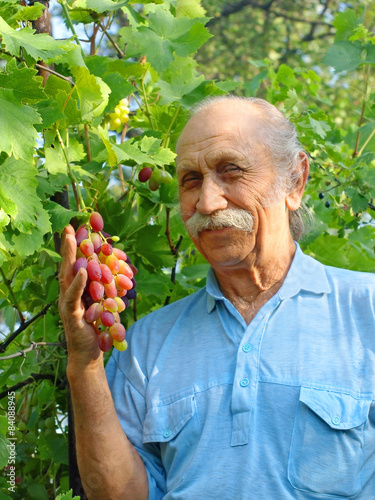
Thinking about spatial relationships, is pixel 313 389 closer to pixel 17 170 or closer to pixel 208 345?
pixel 208 345

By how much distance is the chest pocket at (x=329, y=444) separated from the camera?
158cm

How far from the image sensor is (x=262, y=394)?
1685mm

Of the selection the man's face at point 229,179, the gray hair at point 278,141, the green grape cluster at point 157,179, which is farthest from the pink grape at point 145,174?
the gray hair at point 278,141

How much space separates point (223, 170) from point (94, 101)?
0.47 meters

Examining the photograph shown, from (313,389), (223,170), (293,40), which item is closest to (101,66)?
(223,170)

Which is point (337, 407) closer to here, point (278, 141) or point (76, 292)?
point (76, 292)

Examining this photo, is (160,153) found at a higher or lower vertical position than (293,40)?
lower

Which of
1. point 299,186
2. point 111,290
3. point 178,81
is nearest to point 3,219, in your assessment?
point 111,290

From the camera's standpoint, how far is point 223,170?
74.8 inches

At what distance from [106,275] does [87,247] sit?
0.26 ft

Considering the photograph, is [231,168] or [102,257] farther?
[231,168]

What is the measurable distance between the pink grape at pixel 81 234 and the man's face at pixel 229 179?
40 centimetres

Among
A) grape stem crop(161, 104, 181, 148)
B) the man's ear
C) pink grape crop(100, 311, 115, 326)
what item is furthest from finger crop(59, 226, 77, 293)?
the man's ear

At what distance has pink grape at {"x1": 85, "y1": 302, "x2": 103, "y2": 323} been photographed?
155 centimetres
